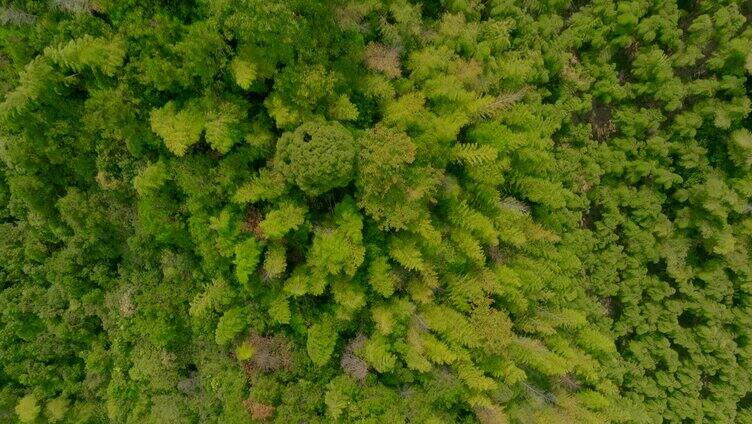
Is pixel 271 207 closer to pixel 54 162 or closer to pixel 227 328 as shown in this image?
pixel 227 328

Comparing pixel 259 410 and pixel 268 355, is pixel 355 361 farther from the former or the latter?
pixel 259 410

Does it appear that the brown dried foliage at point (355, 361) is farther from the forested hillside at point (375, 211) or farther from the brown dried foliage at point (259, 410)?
the brown dried foliage at point (259, 410)

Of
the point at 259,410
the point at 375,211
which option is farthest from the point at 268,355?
the point at 375,211

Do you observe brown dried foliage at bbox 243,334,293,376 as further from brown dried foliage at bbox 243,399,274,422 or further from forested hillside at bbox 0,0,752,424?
brown dried foliage at bbox 243,399,274,422

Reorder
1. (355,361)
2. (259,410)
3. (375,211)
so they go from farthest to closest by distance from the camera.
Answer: (355,361) < (259,410) < (375,211)

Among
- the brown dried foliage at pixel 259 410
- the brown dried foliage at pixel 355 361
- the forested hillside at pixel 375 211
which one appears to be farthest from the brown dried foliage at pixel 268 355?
the brown dried foliage at pixel 355 361

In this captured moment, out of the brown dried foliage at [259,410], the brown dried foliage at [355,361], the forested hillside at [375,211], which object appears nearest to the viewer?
the forested hillside at [375,211]

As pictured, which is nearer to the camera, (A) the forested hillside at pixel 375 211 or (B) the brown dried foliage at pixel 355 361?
(A) the forested hillside at pixel 375 211

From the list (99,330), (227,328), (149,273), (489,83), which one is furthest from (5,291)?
(489,83)

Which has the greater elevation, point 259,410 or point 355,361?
point 355,361

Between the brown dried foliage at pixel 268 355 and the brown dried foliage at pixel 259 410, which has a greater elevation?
the brown dried foliage at pixel 268 355
